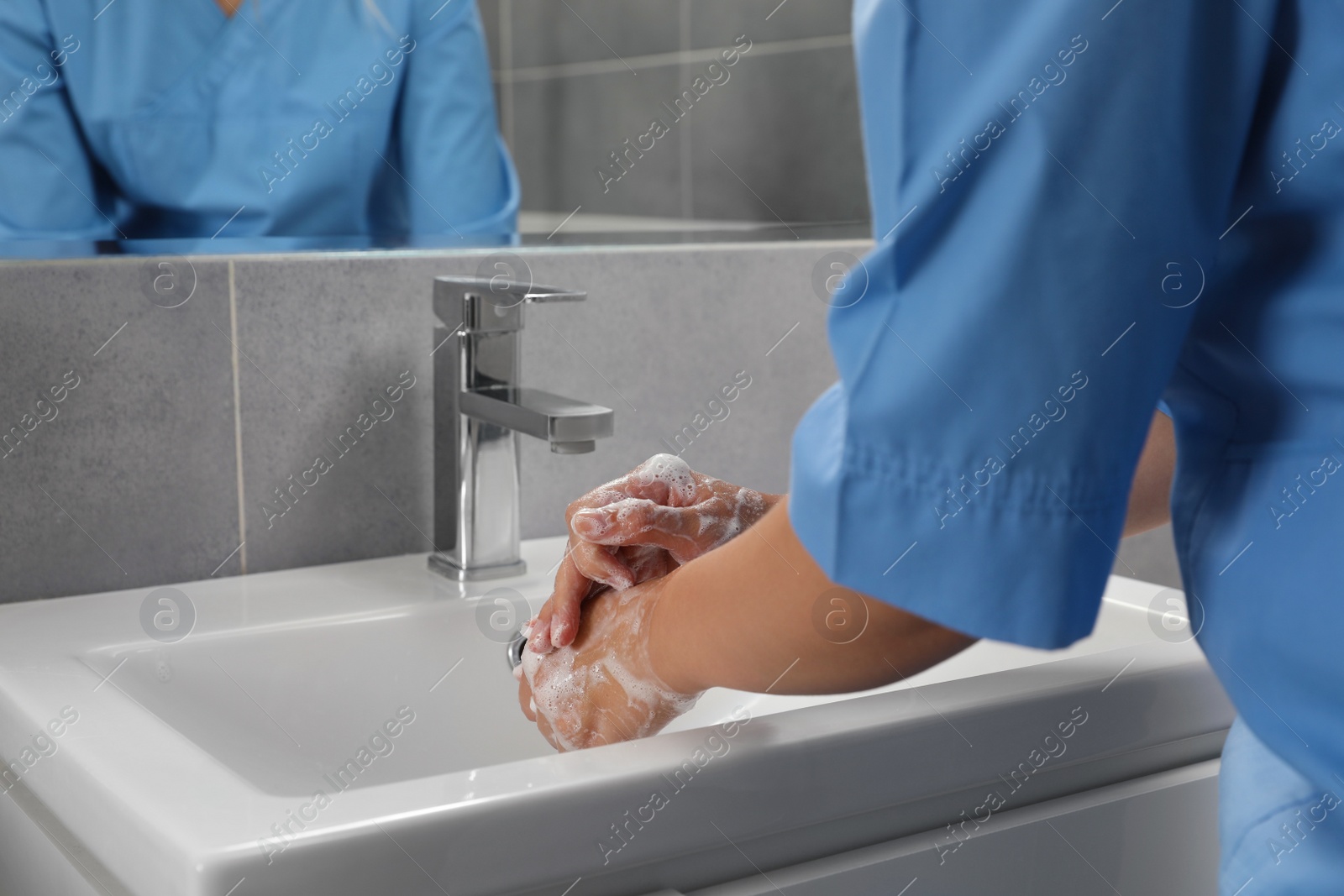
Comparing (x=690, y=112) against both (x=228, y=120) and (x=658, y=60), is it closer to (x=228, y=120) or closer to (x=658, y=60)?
(x=658, y=60)

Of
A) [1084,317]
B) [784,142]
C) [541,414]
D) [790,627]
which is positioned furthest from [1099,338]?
[784,142]

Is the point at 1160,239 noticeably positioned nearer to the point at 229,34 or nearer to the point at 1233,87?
A: the point at 1233,87

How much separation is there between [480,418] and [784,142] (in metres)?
0.48

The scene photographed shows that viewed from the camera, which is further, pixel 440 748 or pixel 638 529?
pixel 440 748

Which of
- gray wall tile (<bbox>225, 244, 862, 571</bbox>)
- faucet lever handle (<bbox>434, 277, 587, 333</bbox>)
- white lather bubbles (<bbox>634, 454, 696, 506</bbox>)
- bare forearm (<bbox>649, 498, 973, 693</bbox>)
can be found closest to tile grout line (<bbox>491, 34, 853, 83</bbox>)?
gray wall tile (<bbox>225, 244, 862, 571</bbox>)

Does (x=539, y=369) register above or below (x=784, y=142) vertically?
below

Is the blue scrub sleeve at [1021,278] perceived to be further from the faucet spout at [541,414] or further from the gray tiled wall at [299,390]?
the gray tiled wall at [299,390]

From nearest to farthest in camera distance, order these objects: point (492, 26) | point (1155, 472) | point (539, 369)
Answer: point (1155, 472)
point (539, 369)
point (492, 26)

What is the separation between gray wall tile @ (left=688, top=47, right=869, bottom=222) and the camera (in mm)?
1056

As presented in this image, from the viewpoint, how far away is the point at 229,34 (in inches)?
34.2

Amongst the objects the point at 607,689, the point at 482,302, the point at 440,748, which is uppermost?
the point at 482,302

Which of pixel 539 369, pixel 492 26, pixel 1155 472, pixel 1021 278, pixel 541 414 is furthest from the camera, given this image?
pixel 492 26

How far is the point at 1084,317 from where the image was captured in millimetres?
308

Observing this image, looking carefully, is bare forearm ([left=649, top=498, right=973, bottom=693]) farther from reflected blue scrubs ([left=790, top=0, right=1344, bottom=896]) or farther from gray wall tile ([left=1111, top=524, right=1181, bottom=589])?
gray wall tile ([left=1111, top=524, right=1181, bottom=589])
